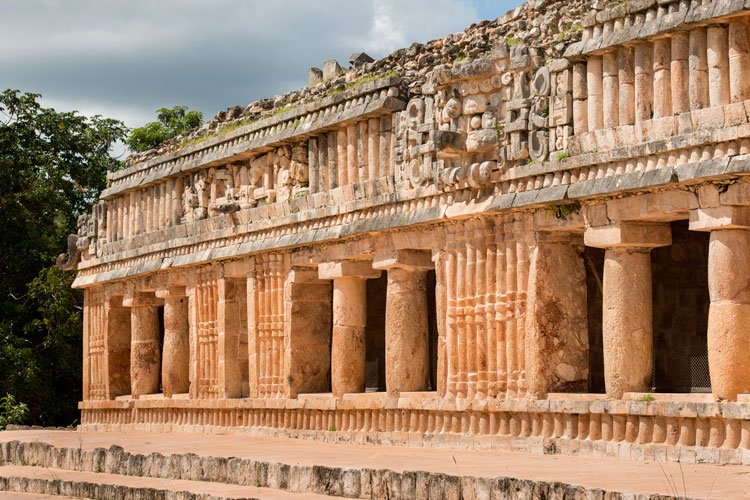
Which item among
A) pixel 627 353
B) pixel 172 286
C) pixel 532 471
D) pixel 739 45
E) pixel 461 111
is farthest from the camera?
pixel 172 286

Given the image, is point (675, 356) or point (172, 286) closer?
point (675, 356)

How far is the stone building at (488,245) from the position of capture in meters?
10.1

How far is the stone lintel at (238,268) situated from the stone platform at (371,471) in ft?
9.42

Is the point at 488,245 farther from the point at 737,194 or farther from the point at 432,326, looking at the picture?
the point at 432,326

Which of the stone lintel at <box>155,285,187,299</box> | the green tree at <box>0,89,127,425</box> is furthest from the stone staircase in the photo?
the green tree at <box>0,89,127,425</box>

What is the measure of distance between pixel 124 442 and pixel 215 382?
235cm

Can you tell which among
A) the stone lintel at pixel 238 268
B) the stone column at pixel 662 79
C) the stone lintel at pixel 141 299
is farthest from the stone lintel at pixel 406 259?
the stone lintel at pixel 141 299

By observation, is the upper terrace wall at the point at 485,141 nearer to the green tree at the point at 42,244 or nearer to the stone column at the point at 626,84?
the stone column at the point at 626,84

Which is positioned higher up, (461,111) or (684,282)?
(461,111)

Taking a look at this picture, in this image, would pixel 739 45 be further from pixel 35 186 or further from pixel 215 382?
pixel 35 186

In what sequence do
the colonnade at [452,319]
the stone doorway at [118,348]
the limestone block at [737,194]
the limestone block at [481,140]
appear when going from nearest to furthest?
the limestone block at [737,194], the colonnade at [452,319], the limestone block at [481,140], the stone doorway at [118,348]

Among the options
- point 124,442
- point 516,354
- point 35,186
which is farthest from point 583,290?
point 35,186

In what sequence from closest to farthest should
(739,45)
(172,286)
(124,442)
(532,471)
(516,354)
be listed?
(532,471) → (739,45) → (516,354) → (124,442) → (172,286)

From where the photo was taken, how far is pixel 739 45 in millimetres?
9859
